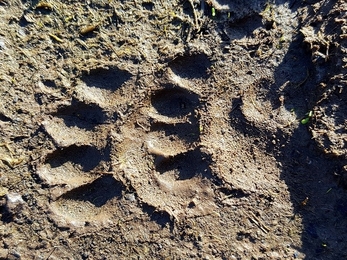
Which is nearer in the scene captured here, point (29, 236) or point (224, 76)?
point (29, 236)

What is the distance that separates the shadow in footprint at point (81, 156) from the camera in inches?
76.1

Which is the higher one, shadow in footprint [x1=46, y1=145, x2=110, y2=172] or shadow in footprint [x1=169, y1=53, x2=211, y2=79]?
shadow in footprint [x1=169, y1=53, x2=211, y2=79]

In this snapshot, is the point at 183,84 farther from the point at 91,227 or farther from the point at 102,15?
the point at 91,227

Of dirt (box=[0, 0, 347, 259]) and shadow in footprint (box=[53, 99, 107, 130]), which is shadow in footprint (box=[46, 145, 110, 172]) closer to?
dirt (box=[0, 0, 347, 259])

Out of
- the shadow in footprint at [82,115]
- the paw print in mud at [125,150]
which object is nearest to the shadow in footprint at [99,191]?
the paw print in mud at [125,150]

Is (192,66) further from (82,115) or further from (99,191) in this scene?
(99,191)

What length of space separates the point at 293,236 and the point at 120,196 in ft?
2.96

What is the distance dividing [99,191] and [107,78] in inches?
23.2

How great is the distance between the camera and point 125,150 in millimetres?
1952

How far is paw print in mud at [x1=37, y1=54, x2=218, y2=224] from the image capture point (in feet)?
6.30

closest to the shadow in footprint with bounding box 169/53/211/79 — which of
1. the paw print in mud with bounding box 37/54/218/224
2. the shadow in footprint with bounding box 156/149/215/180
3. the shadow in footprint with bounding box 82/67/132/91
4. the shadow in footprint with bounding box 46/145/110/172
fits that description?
the paw print in mud with bounding box 37/54/218/224

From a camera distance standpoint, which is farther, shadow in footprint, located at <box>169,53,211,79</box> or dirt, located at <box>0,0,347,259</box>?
shadow in footprint, located at <box>169,53,211,79</box>

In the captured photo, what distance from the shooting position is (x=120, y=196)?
192 centimetres

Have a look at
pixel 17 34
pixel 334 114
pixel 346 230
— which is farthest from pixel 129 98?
pixel 346 230
